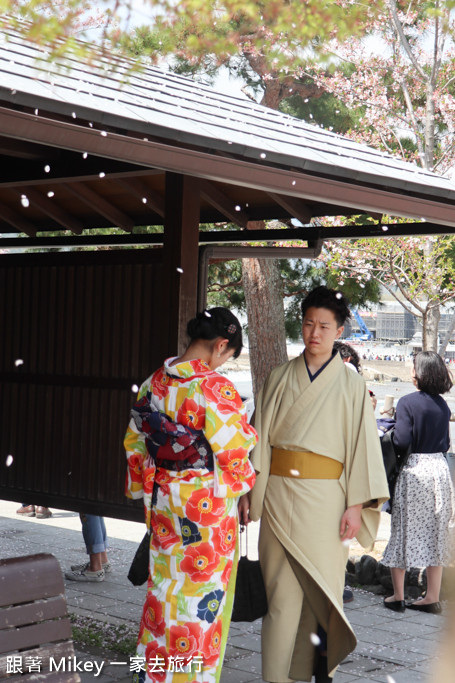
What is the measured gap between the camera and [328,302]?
364 centimetres

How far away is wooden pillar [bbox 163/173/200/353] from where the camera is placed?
13.4 ft

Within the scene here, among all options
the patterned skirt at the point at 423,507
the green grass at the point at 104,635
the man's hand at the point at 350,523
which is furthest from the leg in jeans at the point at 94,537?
the man's hand at the point at 350,523

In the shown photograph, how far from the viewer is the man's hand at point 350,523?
3.55 meters

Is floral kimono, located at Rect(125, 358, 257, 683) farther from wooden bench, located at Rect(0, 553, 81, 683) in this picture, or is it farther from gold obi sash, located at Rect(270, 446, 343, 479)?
wooden bench, located at Rect(0, 553, 81, 683)

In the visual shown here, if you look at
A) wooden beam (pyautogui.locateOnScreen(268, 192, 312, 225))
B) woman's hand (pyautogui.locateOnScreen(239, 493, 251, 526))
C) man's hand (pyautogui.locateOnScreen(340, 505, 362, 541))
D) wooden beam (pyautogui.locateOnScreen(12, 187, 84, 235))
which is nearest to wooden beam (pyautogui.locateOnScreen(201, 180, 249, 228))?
wooden beam (pyautogui.locateOnScreen(268, 192, 312, 225))

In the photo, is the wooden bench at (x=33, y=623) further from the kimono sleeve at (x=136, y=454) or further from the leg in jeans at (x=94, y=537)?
the leg in jeans at (x=94, y=537)

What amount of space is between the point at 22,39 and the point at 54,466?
8.11 feet

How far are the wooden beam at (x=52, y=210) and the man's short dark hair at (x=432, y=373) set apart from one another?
8.23 ft

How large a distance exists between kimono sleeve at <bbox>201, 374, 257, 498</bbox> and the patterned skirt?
7.27 ft

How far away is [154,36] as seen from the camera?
35.9ft

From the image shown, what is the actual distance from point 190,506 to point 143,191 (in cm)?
223

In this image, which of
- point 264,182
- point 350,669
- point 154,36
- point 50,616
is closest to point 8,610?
point 50,616

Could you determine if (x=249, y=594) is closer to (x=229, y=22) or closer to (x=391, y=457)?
(x=391, y=457)

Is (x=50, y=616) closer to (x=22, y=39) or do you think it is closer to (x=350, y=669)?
(x=350, y=669)
